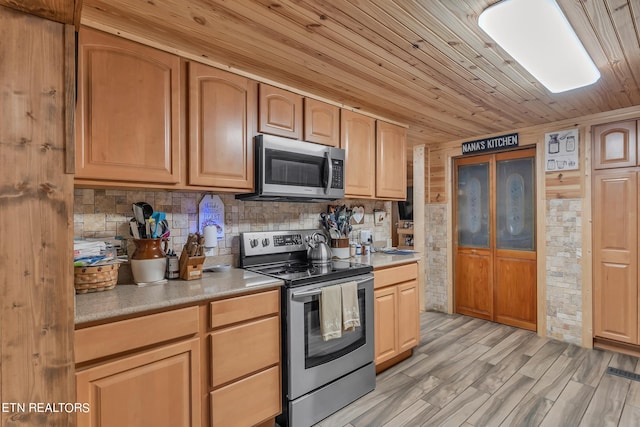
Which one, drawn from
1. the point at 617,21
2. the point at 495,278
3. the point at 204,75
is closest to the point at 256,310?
the point at 204,75

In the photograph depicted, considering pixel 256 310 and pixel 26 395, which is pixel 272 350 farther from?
pixel 26 395

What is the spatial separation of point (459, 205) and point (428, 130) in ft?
3.72

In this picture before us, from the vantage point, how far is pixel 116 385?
134 centimetres

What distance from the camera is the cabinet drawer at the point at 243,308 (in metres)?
1.62

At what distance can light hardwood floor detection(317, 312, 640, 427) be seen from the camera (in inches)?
79.1

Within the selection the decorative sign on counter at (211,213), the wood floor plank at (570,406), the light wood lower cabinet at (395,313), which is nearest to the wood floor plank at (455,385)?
the light wood lower cabinet at (395,313)

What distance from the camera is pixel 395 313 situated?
2.64m

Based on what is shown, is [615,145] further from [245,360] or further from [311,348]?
[245,360]

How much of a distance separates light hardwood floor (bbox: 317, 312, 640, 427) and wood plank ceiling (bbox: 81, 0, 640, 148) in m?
2.20

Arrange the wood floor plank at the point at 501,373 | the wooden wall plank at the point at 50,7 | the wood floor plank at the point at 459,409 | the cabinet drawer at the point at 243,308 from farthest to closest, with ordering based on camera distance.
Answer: the wood floor plank at the point at 501,373 < the wood floor plank at the point at 459,409 < the cabinet drawer at the point at 243,308 < the wooden wall plank at the point at 50,7

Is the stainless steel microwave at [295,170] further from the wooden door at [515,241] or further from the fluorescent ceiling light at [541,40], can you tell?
the wooden door at [515,241]

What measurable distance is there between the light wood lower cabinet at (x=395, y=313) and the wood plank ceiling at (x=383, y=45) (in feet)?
4.66

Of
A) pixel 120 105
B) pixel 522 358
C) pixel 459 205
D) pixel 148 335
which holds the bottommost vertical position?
pixel 522 358

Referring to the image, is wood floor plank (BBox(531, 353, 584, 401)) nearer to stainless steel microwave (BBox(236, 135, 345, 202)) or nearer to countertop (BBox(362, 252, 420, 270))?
countertop (BBox(362, 252, 420, 270))
